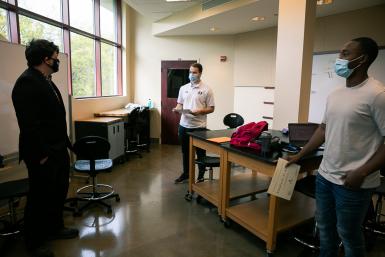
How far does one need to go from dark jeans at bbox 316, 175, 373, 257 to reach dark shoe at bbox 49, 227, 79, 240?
6.75ft

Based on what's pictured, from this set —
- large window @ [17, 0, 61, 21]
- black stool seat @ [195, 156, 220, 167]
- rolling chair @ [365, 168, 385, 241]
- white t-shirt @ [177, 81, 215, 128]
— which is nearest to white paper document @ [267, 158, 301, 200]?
rolling chair @ [365, 168, 385, 241]

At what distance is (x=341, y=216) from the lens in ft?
4.86

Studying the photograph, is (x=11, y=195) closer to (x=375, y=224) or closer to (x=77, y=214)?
(x=77, y=214)

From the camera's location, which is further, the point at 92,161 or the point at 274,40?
the point at 274,40

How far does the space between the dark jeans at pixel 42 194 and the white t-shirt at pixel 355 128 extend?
2.02 metres

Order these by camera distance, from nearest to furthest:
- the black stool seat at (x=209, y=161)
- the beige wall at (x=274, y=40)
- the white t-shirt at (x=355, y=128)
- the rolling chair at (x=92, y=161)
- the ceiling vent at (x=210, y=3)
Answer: the white t-shirt at (x=355, y=128), the rolling chair at (x=92, y=161), the black stool seat at (x=209, y=161), the beige wall at (x=274, y=40), the ceiling vent at (x=210, y=3)

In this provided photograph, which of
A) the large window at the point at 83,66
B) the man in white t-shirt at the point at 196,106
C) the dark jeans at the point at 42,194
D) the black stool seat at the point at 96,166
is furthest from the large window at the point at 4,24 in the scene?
the man in white t-shirt at the point at 196,106

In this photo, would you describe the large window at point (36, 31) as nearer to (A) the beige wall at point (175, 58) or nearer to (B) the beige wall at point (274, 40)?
(A) the beige wall at point (175, 58)

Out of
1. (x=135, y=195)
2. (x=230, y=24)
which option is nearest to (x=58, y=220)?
(x=135, y=195)

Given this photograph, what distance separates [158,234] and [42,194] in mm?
1060

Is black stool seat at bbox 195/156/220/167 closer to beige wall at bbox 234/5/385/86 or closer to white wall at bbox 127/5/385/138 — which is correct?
white wall at bbox 127/5/385/138

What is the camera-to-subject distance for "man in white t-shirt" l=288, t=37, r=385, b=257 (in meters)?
1.35

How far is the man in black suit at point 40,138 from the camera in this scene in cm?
198

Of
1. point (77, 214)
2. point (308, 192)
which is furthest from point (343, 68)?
point (77, 214)
